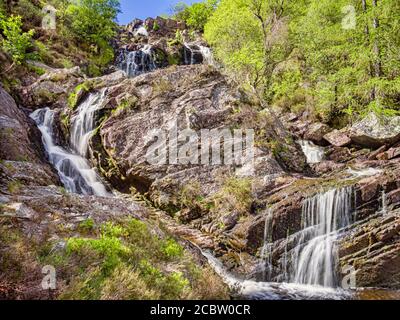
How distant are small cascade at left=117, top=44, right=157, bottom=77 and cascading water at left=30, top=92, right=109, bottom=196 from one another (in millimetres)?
13052

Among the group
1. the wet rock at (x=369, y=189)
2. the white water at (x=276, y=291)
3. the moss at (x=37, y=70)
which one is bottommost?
the white water at (x=276, y=291)

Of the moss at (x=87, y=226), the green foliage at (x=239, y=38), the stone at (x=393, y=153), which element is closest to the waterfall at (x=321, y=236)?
the stone at (x=393, y=153)

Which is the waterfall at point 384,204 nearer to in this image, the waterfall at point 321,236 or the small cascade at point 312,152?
the waterfall at point 321,236

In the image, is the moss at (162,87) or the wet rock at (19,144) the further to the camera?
the moss at (162,87)

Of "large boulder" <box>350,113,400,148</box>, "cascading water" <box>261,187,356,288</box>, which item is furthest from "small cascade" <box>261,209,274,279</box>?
"large boulder" <box>350,113,400,148</box>

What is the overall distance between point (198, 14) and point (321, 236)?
45179 millimetres

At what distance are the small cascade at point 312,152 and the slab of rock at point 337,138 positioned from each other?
0.75 metres

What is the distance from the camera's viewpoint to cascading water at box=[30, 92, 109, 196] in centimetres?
1312

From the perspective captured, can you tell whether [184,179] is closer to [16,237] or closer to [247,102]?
[247,102]

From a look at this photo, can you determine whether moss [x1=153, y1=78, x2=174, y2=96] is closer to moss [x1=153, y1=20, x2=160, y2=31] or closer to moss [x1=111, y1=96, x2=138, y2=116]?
moss [x1=111, y1=96, x2=138, y2=116]

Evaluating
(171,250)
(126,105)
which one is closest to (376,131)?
(126,105)

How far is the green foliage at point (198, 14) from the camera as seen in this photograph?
4675 centimetres

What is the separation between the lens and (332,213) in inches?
380

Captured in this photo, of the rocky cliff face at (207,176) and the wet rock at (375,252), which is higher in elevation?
the rocky cliff face at (207,176)
